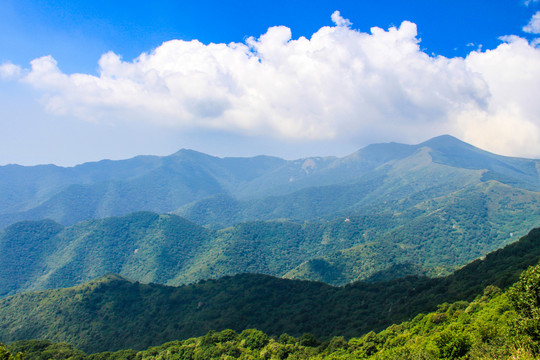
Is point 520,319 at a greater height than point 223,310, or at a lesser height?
greater

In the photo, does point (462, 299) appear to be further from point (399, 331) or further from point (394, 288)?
point (394, 288)

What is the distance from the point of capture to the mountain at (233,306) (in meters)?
84.8

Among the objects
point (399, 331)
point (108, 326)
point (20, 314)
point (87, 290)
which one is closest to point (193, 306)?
point (108, 326)

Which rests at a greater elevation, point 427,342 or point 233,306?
point 427,342

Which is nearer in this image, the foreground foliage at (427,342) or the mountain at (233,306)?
the foreground foliage at (427,342)

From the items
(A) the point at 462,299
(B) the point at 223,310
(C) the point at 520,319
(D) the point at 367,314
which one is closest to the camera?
(C) the point at 520,319

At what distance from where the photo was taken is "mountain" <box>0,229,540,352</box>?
84812 mm

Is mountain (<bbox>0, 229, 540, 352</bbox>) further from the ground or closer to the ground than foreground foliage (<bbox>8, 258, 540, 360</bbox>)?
closer to the ground

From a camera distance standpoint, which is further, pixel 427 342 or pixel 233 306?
pixel 233 306

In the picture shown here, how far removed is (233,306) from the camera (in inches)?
4390

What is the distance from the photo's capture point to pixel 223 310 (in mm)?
111500

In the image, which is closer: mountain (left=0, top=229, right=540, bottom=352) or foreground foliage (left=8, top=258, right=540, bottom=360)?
foreground foliage (left=8, top=258, right=540, bottom=360)

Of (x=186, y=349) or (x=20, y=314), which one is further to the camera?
(x=20, y=314)

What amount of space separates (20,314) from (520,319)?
514 ft
